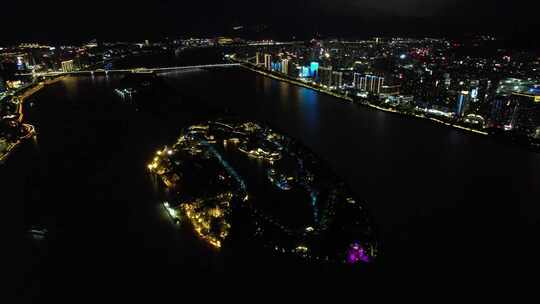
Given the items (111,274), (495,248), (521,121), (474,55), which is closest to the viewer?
(111,274)

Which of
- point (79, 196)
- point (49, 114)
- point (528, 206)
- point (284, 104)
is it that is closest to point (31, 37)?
point (49, 114)

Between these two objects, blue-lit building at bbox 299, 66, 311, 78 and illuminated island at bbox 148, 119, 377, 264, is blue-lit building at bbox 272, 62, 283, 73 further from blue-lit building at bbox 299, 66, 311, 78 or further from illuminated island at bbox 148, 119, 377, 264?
illuminated island at bbox 148, 119, 377, 264

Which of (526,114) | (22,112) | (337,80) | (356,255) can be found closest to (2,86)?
(22,112)

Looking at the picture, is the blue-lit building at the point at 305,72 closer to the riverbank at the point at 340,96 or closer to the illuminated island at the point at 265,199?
the riverbank at the point at 340,96

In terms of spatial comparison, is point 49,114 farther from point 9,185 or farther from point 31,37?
point 31,37

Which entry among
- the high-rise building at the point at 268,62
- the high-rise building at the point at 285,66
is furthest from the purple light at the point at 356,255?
the high-rise building at the point at 268,62

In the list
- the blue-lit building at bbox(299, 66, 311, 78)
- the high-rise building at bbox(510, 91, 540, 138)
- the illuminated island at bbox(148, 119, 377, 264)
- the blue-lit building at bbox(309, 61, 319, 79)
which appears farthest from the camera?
the blue-lit building at bbox(299, 66, 311, 78)

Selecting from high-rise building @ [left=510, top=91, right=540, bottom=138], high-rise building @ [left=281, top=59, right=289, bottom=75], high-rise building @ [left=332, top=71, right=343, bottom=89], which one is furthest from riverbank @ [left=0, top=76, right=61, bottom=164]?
high-rise building @ [left=510, top=91, right=540, bottom=138]
